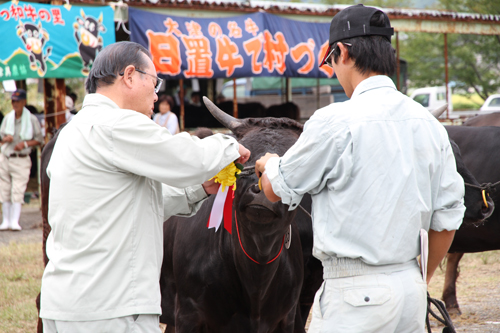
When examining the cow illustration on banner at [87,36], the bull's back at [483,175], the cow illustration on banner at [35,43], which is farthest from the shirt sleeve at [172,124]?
the bull's back at [483,175]

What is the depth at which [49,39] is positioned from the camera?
8.25m

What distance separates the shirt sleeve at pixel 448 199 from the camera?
212 centimetres

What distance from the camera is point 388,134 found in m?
1.97

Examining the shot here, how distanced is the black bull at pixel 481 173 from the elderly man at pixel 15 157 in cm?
761

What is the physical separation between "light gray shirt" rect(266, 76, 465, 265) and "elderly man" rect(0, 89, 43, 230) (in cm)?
874

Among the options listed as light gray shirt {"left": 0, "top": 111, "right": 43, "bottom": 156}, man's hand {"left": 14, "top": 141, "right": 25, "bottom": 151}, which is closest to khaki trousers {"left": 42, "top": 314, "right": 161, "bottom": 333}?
man's hand {"left": 14, "top": 141, "right": 25, "bottom": 151}

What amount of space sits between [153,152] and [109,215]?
0.32 m

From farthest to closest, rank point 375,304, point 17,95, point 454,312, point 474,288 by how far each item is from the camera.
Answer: point 17,95 < point 474,288 < point 454,312 < point 375,304

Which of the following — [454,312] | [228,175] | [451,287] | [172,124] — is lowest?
[454,312]

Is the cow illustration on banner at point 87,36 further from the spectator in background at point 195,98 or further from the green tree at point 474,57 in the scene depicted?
the green tree at point 474,57

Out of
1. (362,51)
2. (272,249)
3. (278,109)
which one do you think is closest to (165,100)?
(278,109)

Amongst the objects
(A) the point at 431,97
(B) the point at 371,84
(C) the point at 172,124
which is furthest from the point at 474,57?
(B) the point at 371,84

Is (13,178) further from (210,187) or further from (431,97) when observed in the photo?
(431,97)

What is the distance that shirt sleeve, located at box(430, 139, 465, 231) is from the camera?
2.12 metres
